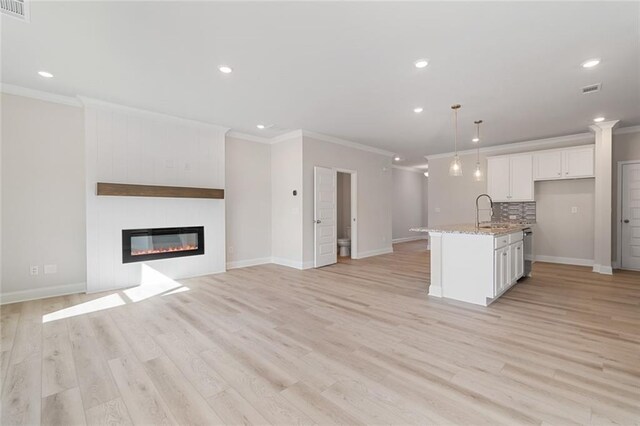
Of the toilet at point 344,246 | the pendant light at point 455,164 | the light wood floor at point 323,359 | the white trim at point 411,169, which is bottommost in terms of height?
the light wood floor at point 323,359

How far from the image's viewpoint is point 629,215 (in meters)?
5.75

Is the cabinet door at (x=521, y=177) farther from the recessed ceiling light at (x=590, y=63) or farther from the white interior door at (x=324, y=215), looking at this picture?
the white interior door at (x=324, y=215)

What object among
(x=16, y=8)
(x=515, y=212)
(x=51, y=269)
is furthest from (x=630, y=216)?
(x=51, y=269)

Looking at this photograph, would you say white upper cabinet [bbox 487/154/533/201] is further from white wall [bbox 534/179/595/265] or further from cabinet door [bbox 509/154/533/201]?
white wall [bbox 534/179/595/265]

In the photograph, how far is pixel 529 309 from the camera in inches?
137

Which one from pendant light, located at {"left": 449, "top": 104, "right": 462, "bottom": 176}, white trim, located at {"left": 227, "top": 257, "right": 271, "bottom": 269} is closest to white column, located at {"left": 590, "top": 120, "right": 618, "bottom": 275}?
pendant light, located at {"left": 449, "top": 104, "right": 462, "bottom": 176}

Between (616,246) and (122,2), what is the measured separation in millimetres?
8689

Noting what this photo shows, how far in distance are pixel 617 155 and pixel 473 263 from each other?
4.91m

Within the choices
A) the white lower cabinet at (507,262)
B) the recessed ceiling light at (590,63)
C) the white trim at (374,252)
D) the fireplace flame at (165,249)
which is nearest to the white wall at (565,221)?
the white lower cabinet at (507,262)

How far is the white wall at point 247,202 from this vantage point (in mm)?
5902

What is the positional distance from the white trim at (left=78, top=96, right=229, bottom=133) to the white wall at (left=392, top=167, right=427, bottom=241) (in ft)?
23.2

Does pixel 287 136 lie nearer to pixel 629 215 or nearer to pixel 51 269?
pixel 51 269

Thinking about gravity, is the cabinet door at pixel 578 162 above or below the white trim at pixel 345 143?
below

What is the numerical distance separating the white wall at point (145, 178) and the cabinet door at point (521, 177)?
A: 6337 millimetres
